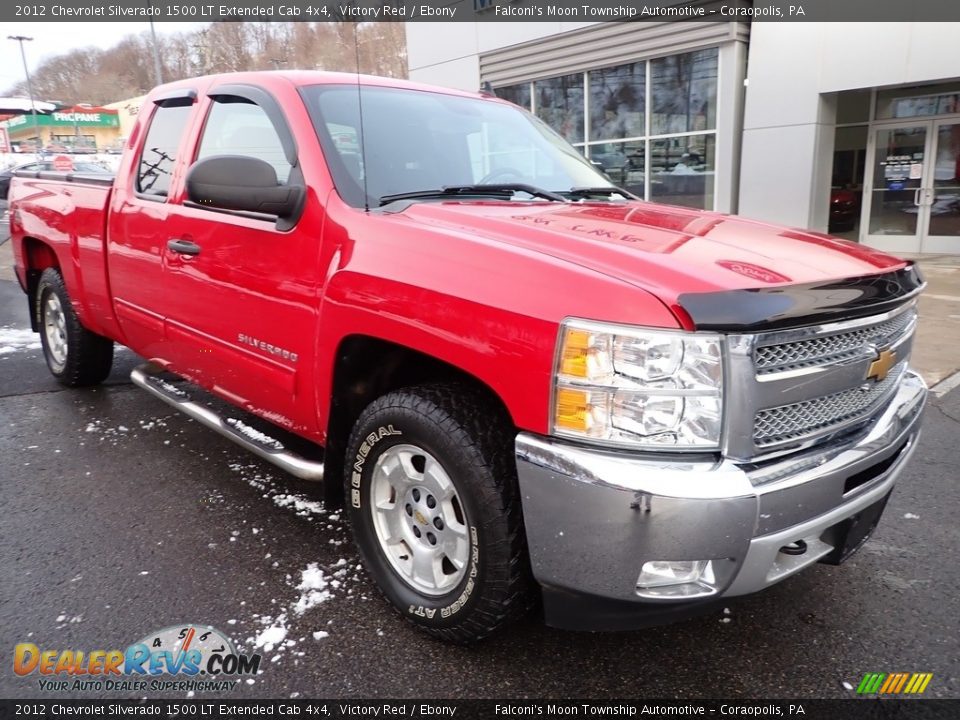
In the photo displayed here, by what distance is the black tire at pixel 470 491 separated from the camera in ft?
6.88

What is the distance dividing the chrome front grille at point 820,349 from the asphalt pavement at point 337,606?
1.04 meters

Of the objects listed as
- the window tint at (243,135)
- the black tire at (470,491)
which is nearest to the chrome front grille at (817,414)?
the black tire at (470,491)

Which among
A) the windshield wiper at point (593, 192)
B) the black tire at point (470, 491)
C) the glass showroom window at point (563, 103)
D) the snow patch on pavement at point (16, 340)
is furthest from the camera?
the glass showroom window at point (563, 103)

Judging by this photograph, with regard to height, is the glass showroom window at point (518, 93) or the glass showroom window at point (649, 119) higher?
the glass showroom window at point (518, 93)

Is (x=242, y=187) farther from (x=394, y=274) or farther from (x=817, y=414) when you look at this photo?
(x=817, y=414)

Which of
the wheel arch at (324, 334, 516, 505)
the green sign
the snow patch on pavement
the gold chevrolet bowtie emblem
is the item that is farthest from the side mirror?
the green sign

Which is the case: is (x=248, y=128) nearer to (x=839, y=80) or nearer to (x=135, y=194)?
(x=135, y=194)

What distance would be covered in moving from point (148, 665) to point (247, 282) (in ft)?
4.80

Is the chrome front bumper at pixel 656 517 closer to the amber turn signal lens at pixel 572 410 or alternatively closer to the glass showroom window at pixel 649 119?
the amber turn signal lens at pixel 572 410

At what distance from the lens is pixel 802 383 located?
1.97m

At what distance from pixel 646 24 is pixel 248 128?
1175 centimetres

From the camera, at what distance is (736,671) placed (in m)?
2.32

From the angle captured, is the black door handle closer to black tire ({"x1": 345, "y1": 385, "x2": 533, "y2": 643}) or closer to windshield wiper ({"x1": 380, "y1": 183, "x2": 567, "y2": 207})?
windshield wiper ({"x1": 380, "y1": 183, "x2": 567, "y2": 207})

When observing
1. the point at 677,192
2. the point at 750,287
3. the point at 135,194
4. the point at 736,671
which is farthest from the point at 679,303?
the point at 677,192
